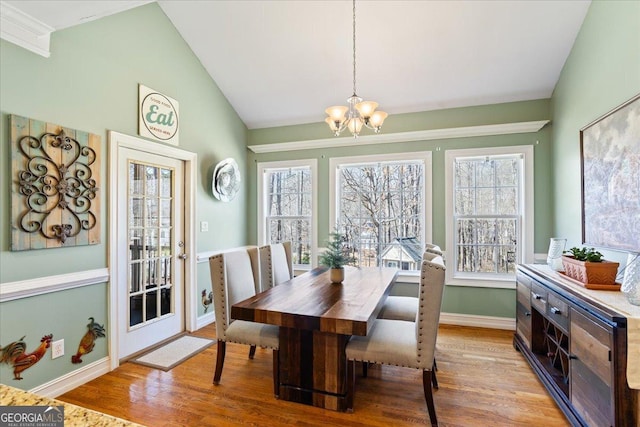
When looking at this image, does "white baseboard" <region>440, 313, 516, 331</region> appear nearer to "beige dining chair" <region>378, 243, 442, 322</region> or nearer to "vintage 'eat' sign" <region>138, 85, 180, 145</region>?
"beige dining chair" <region>378, 243, 442, 322</region>

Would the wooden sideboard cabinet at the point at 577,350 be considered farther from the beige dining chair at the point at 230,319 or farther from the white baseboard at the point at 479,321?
the beige dining chair at the point at 230,319

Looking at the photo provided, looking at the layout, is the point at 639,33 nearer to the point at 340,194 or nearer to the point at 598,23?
the point at 598,23

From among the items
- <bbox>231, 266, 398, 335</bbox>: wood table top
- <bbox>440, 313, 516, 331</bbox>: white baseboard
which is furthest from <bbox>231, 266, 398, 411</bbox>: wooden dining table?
<bbox>440, 313, 516, 331</bbox>: white baseboard

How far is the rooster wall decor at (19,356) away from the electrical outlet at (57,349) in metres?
0.07

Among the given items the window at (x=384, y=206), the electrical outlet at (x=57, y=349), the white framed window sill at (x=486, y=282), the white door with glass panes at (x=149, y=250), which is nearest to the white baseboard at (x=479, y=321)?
the white framed window sill at (x=486, y=282)

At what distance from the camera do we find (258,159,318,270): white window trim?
14.4 ft

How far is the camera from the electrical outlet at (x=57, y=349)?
2.32 metres

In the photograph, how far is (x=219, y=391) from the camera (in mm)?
2381

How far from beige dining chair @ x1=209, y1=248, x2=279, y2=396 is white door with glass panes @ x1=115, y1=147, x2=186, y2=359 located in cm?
103

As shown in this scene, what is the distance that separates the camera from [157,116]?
3.19 metres

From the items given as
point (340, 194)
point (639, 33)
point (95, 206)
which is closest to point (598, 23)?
point (639, 33)

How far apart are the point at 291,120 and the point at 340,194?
128 centimetres

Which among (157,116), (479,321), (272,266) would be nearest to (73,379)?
(272,266)

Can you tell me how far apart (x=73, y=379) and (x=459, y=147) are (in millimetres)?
4365
